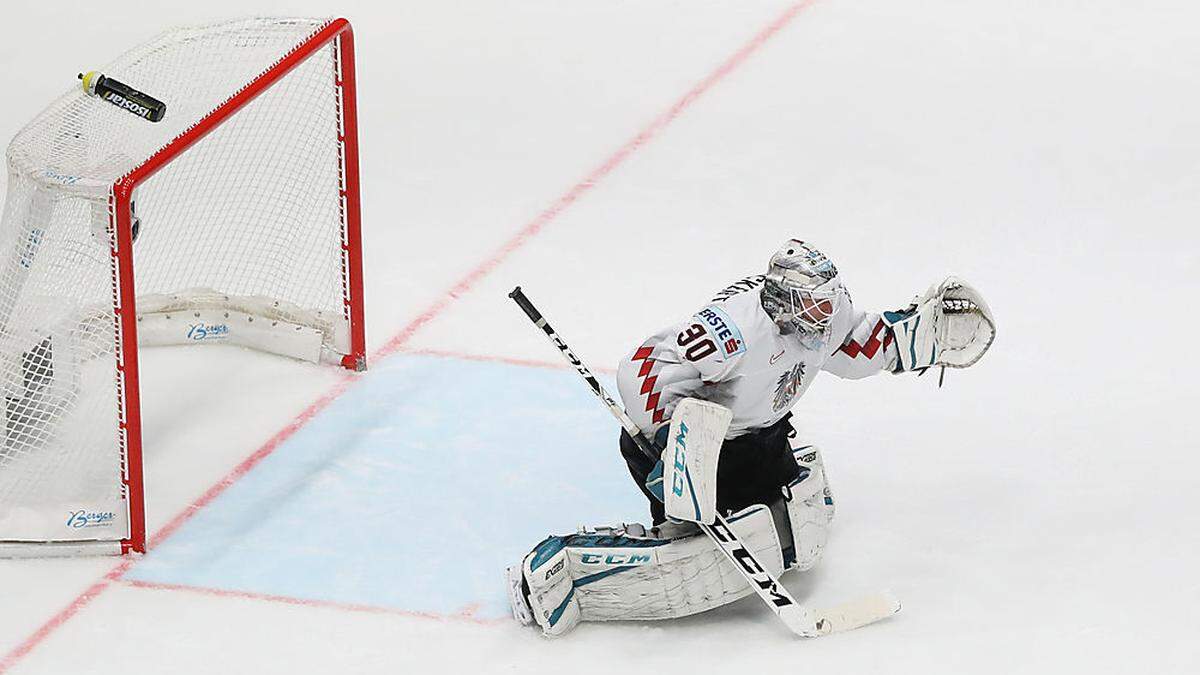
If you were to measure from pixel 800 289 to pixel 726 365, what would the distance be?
229mm

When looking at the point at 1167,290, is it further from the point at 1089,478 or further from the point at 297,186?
the point at 297,186

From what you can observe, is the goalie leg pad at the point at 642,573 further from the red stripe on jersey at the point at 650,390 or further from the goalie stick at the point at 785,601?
the red stripe on jersey at the point at 650,390

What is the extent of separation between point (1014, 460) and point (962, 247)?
1.41 meters

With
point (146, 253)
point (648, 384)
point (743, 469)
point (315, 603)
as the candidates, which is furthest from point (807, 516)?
point (146, 253)

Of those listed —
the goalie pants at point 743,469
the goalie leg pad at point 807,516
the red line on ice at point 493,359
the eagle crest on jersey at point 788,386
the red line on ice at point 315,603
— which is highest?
the red line on ice at point 493,359

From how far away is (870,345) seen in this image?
557cm

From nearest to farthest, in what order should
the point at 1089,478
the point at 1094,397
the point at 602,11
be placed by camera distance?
1. the point at 1089,478
2. the point at 1094,397
3. the point at 602,11

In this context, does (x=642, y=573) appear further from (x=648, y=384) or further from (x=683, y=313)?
(x=683, y=313)

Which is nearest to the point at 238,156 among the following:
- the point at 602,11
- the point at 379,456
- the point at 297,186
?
the point at 297,186

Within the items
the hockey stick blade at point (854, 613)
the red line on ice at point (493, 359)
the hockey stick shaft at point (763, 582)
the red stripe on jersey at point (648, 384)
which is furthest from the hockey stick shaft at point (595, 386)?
the red line on ice at point (493, 359)

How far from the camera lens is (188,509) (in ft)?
19.6

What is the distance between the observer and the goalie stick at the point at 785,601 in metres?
5.22

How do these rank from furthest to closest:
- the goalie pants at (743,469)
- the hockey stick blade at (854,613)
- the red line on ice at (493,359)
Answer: the red line on ice at (493,359) → the goalie pants at (743,469) → the hockey stick blade at (854,613)

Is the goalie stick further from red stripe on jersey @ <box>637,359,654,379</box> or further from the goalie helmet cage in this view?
the goalie helmet cage
